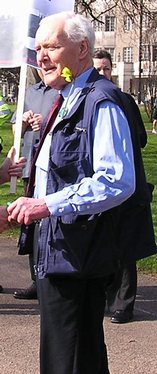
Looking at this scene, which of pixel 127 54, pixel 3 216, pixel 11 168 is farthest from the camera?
pixel 127 54

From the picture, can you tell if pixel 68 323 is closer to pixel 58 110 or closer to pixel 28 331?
pixel 58 110

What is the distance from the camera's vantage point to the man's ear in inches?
117

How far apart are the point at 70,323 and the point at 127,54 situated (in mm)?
87205

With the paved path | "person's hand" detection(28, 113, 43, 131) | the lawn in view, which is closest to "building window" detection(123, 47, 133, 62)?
the lawn

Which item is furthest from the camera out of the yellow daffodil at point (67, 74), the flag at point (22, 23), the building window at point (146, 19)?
the building window at point (146, 19)

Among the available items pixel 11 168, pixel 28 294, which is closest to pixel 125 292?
pixel 28 294

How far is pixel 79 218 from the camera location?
2.90m

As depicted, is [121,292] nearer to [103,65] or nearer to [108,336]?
[108,336]

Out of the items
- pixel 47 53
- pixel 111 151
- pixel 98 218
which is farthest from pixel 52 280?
pixel 47 53

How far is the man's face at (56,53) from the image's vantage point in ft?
9.71

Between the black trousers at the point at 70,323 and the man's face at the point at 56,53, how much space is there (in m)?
0.82

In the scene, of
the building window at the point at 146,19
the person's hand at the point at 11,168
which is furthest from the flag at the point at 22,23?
the building window at the point at 146,19

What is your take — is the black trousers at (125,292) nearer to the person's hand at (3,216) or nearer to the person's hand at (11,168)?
the person's hand at (11,168)

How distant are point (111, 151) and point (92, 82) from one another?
354 millimetres
